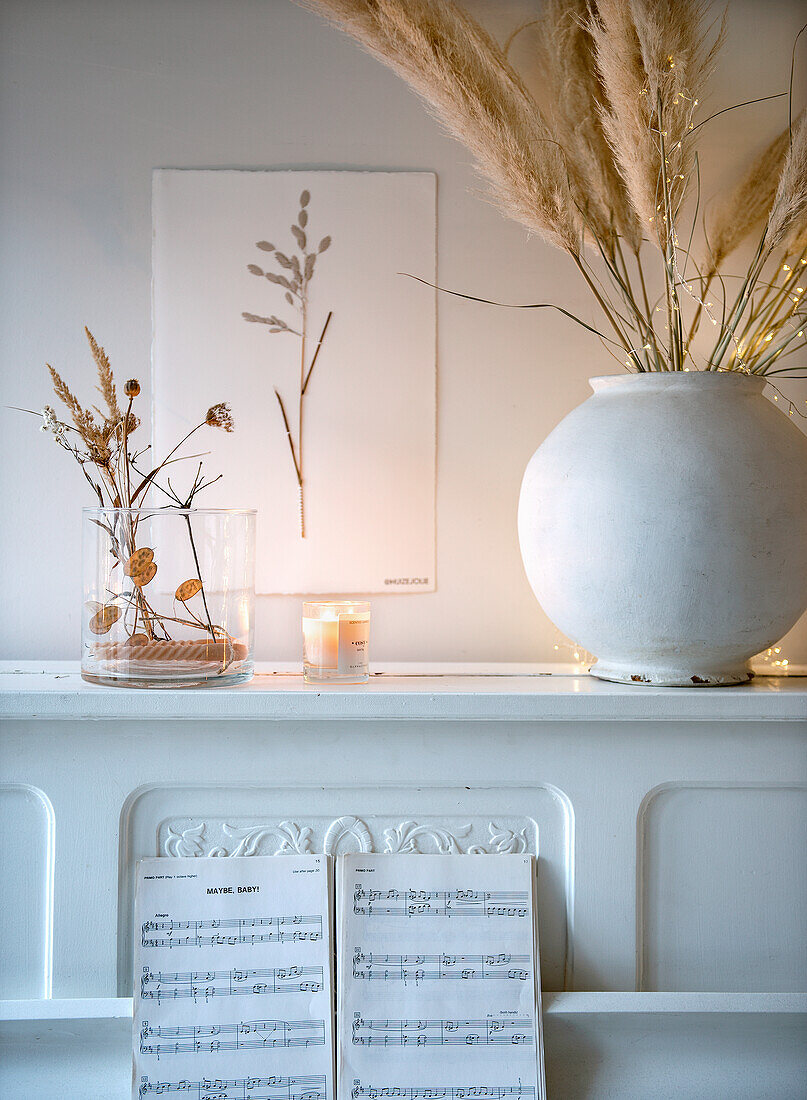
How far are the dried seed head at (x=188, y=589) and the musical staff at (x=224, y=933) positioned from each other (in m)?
0.34

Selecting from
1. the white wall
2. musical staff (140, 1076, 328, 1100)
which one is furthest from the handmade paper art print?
musical staff (140, 1076, 328, 1100)

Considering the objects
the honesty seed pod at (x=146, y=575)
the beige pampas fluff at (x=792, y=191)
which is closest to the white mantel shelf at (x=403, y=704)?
the honesty seed pod at (x=146, y=575)

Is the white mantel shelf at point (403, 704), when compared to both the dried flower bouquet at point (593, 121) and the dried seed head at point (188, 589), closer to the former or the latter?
the dried seed head at point (188, 589)

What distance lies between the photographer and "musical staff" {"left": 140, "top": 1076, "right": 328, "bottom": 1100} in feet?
2.81

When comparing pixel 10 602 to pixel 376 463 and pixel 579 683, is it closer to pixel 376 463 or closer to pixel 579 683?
pixel 376 463

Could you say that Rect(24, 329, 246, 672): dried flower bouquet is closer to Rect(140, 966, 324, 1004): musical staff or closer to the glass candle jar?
the glass candle jar

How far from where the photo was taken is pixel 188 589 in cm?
91

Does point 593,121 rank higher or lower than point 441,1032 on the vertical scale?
higher

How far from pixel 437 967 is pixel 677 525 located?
1.69 feet

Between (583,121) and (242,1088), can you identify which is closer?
(242,1088)

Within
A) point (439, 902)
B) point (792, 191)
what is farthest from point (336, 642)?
point (792, 191)

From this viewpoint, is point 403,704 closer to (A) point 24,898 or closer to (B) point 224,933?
(B) point 224,933

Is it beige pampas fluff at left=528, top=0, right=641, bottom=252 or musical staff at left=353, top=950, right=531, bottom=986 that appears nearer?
musical staff at left=353, top=950, right=531, bottom=986

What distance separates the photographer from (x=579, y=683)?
0.97 m
